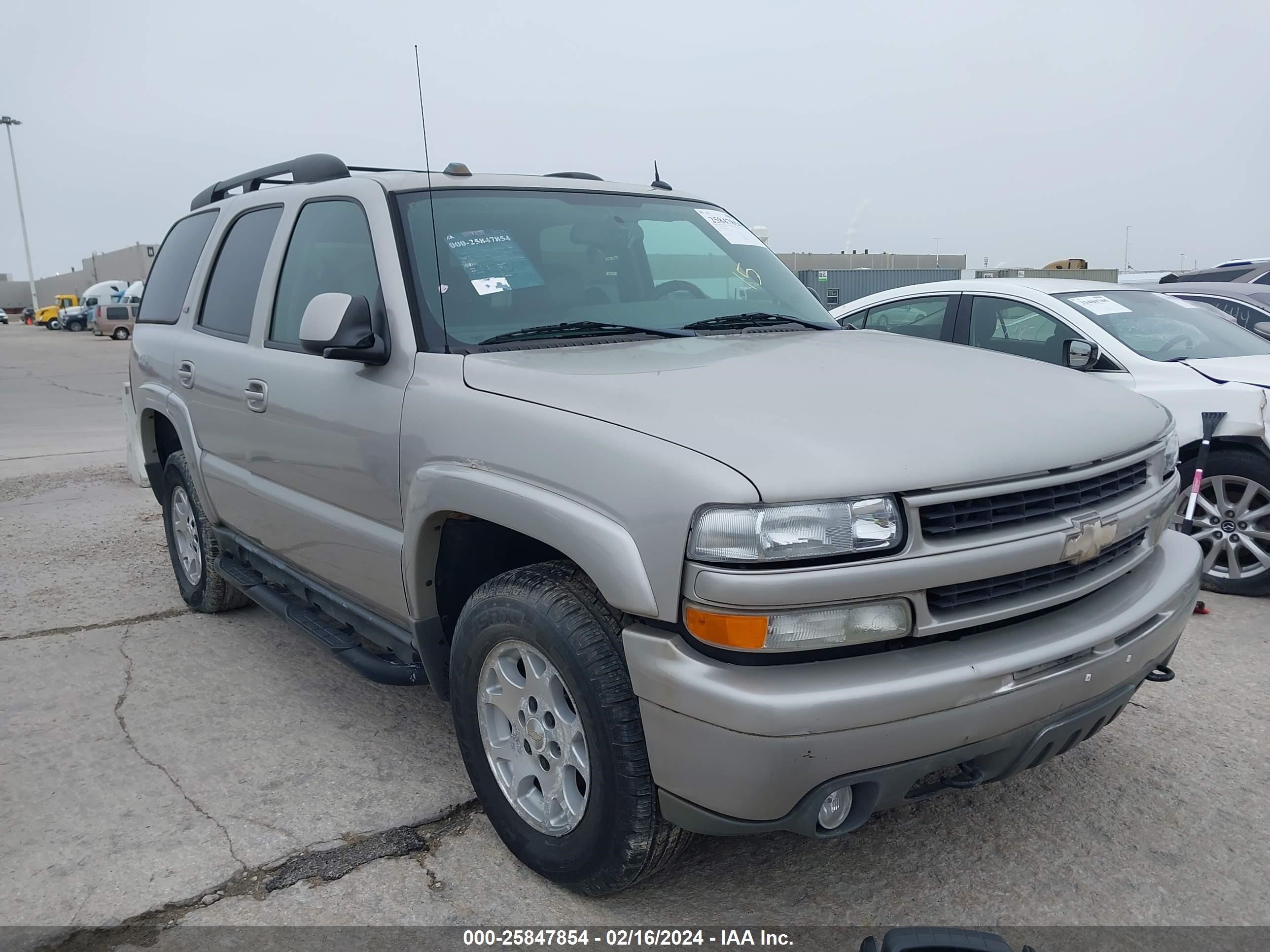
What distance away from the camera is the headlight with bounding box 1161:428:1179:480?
290cm

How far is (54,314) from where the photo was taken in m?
58.7

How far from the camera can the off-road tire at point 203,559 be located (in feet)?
15.5

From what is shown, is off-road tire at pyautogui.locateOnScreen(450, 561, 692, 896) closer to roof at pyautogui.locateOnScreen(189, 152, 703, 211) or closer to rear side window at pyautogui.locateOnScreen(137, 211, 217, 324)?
roof at pyautogui.locateOnScreen(189, 152, 703, 211)

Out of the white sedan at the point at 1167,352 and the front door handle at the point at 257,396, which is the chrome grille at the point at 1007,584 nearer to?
the white sedan at the point at 1167,352

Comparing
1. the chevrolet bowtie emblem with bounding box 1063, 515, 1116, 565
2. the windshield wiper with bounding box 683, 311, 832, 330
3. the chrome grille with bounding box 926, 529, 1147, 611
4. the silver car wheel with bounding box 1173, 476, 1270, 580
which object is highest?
the windshield wiper with bounding box 683, 311, 832, 330

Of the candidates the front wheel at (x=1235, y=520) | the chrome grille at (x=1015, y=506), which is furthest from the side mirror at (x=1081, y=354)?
the chrome grille at (x=1015, y=506)

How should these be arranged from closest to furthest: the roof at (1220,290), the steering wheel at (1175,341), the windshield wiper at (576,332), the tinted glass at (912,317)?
1. the windshield wiper at (576,332)
2. the steering wheel at (1175,341)
3. the tinted glass at (912,317)
4. the roof at (1220,290)

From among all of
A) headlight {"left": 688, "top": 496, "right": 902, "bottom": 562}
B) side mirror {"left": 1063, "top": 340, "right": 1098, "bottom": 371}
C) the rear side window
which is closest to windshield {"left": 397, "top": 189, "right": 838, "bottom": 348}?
headlight {"left": 688, "top": 496, "right": 902, "bottom": 562}

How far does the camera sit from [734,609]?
2.03 metres

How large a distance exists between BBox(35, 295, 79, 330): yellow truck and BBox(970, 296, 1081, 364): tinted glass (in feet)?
199

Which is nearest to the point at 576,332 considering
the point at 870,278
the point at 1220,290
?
the point at 1220,290

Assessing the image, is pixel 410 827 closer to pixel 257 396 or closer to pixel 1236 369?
pixel 257 396

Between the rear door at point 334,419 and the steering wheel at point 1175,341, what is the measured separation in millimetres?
4443

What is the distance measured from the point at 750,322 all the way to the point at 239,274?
2284 mm
